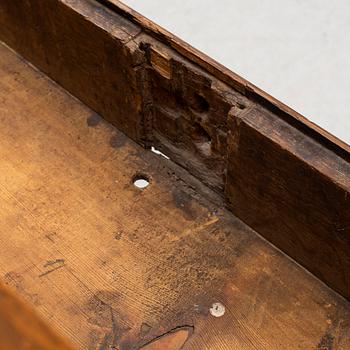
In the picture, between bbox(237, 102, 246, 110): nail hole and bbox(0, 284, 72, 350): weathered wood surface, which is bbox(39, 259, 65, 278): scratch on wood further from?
bbox(0, 284, 72, 350): weathered wood surface

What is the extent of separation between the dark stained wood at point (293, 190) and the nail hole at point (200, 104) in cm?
13

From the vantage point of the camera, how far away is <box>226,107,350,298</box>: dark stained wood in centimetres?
133

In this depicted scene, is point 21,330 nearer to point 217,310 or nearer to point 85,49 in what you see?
point 217,310

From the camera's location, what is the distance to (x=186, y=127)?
1655 millimetres

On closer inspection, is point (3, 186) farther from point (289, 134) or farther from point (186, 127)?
Result: point (289, 134)

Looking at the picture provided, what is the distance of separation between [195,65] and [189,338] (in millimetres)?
583

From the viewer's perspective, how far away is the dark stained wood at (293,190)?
4.37ft

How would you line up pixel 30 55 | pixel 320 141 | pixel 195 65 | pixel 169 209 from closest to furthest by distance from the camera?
pixel 320 141 < pixel 195 65 < pixel 169 209 < pixel 30 55

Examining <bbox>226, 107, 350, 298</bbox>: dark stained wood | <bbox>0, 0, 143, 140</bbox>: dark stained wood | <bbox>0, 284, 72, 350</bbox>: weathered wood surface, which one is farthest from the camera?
<bbox>0, 0, 143, 140</bbox>: dark stained wood

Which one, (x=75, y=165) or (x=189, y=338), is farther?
(x=75, y=165)

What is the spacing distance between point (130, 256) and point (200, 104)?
1.25ft

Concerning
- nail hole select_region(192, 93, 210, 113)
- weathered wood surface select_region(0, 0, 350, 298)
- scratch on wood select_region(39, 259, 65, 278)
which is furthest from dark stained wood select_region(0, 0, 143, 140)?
scratch on wood select_region(39, 259, 65, 278)

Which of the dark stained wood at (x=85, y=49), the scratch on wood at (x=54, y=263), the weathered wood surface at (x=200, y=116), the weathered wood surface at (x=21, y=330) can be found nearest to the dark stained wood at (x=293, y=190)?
the weathered wood surface at (x=200, y=116)

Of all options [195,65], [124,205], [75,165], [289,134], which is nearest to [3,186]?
[75,165]
